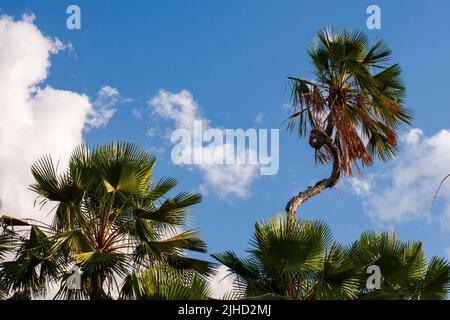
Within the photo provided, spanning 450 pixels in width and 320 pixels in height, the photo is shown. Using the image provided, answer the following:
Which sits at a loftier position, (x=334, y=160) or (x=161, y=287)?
(x=334, y=160)

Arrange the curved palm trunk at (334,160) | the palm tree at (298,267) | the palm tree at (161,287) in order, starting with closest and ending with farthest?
the palm tree at (161,287) < the palm tree at (298,267) < the curved palm trunk at (334,160)

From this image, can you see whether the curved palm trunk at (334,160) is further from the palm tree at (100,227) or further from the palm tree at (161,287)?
the palm tree at (161,287)

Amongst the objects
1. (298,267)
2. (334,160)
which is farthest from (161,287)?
(334,160)

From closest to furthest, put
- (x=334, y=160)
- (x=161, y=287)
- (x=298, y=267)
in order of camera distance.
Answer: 1. (x=161, y=287)
2. (x=298, y=267)
3. (x=334, y=160)

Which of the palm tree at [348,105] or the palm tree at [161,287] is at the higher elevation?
the palm tree at [348,105]

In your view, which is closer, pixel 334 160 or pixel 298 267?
pixel 298 267

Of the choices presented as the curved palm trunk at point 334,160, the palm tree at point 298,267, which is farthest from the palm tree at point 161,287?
the curved palm trunk at point 334,160

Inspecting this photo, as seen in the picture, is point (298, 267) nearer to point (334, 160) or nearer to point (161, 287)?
point (161, 287)

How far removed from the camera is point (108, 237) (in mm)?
12250

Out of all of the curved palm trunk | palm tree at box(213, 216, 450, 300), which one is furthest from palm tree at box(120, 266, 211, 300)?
the curved palm trunk

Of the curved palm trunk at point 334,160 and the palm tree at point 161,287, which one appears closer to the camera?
the palm tree at point 161,287

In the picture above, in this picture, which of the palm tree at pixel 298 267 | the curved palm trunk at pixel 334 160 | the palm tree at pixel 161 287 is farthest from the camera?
the curved palm trunk at pixel 334 160
